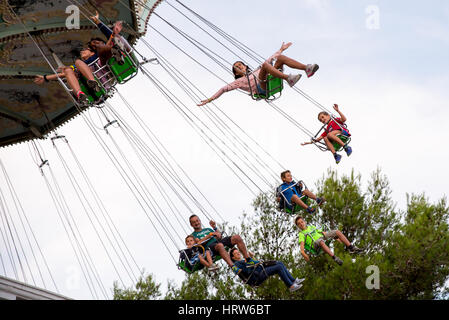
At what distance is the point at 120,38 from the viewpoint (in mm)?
12812

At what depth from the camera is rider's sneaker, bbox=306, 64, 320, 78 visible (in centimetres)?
1188

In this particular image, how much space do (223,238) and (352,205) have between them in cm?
1024

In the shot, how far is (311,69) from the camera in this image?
11.9 m

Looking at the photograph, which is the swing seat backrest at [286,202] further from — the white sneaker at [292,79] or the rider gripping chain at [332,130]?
the white sneaker at [292,79]

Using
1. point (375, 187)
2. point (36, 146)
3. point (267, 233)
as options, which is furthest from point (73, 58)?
point (375, 187)

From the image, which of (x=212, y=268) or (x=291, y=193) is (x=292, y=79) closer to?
(x=291, y=193)

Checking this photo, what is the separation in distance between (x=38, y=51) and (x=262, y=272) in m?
Result: 8.49

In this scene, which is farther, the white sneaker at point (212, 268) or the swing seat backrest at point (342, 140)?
the swing seat backrest at point (342, 140)

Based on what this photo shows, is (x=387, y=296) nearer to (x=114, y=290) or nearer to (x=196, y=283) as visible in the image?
(x=196, y=283)

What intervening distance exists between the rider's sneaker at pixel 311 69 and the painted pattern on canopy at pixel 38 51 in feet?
16.3

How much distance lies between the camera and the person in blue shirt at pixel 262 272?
1203cm

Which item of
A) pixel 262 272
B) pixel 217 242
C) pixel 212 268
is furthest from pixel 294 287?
pixel 217 242

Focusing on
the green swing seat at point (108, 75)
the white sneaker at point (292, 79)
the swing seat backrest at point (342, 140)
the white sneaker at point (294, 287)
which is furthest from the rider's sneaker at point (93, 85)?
the white sneaker at point (294, 287)

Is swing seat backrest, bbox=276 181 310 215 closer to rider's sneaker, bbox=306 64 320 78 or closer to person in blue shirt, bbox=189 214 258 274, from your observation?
person in blue shirt, bbox=189 214 258 274
